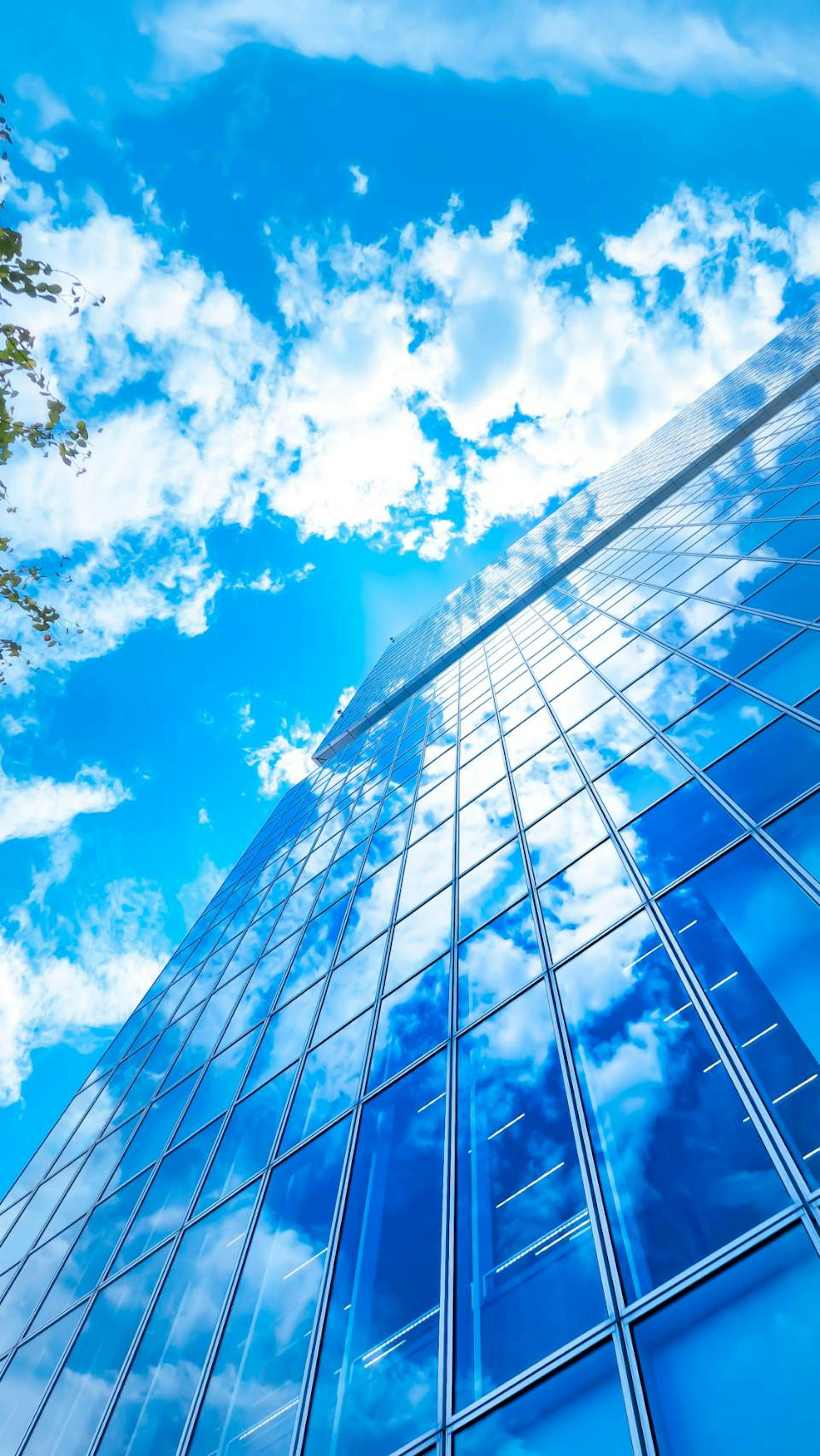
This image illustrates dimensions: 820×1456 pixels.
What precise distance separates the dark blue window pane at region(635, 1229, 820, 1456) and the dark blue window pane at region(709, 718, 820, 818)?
4371 mm

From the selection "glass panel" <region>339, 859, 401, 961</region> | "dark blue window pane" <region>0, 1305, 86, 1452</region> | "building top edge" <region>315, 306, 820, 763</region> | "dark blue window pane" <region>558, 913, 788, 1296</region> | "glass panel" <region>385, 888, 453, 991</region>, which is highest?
"building top edge" <region>315, 306, 820, 763</region>

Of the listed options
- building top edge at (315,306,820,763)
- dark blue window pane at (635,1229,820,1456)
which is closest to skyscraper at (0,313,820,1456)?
dark blue window pane at (635,1229,820,1456)

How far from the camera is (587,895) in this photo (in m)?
8.59

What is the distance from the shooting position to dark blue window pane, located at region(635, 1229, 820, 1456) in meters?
3.60

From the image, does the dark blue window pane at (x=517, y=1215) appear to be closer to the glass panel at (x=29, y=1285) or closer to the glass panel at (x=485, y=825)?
the glass panel at (x=485, y=825)

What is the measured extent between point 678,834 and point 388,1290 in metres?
5.23

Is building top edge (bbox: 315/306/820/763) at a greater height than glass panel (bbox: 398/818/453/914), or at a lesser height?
greater

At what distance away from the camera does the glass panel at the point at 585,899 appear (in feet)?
26.3

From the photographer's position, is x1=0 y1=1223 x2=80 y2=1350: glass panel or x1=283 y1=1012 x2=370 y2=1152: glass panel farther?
x1=0 y1=1223 x2=80 y2=1350: glass panel

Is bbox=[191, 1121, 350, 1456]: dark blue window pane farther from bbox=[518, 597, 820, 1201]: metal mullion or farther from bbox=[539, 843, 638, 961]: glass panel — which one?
bbox=[518, 597, 820, 1201]: metal mullion

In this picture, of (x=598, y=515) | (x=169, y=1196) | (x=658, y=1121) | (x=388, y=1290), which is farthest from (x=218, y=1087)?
(x=598, y=515)

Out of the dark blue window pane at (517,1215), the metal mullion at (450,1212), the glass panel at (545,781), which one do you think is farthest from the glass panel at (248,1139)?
A: the glass panel at (545,781)

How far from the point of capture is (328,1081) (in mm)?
9758

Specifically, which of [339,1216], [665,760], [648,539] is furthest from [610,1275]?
[648,539]
